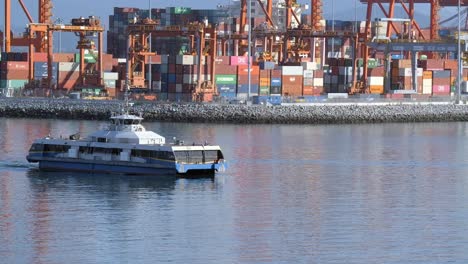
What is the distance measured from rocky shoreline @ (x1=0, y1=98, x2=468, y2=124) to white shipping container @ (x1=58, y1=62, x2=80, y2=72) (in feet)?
12.9

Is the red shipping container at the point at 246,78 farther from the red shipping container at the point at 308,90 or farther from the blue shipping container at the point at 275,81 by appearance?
the red shipping container at the point at 308,90

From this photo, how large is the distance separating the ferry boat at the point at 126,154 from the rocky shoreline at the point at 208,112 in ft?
90.1

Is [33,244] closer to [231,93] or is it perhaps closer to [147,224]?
[147,224]

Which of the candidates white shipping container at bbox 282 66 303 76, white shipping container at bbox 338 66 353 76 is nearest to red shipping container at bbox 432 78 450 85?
white shipping container at bbox 338 66 353 76

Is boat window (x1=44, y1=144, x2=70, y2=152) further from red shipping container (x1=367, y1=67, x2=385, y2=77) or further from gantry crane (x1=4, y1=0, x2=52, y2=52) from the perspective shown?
red shipping container (x1=367, y1=67, x2=385, y2=77)

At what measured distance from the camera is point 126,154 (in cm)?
4797

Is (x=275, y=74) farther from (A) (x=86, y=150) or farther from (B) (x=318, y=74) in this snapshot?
(A) (x=86, y=150)

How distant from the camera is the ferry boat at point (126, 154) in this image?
47312 mm

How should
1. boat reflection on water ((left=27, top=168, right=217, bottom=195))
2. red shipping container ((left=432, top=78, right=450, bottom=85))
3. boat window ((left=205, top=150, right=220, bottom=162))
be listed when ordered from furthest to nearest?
red shipping container ((left=432, top=78, right=450, bottom=85)) → boat window ((left=205, top=150, right=220, bottom=162)) → boat reflection on water ((left=27, top=168, right=217, bottom=195))

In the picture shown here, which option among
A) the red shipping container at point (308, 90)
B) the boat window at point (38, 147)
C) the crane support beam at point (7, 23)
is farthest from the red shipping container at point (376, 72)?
the boat window at point (38, 147)

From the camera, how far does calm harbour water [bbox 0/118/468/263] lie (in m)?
34.1

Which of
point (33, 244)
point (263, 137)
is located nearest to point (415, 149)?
→ point (263, 137)

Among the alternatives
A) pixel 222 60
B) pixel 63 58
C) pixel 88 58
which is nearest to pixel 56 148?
pixel 222 60

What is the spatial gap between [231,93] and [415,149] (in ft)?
80.1
